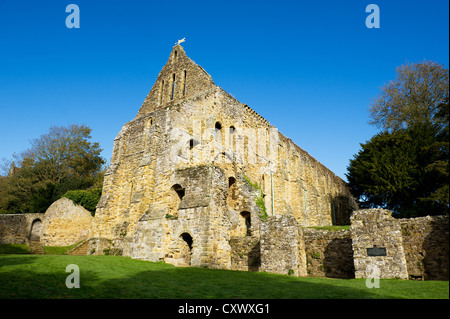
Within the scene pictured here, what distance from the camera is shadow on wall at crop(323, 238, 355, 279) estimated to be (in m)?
11.5

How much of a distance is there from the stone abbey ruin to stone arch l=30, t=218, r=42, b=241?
0.20 feet

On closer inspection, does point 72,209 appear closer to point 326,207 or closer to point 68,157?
point 68,157

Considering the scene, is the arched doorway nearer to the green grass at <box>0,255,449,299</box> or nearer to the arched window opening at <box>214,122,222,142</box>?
the green grass at <box>0,255,449,299</box>

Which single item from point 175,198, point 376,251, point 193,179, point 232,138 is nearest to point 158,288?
point 376,251

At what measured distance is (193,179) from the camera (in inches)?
586

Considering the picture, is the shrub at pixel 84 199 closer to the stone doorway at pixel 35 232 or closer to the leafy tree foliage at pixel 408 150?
the stone doorway at pixel 35 232

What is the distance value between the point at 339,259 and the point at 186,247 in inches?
267

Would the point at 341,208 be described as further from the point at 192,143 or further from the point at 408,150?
the point at 192,143

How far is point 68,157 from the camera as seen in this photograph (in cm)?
3366

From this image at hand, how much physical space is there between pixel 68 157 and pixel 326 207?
29094 mm

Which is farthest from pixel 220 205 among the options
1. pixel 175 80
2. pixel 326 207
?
pixel 326 207

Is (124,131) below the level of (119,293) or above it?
above

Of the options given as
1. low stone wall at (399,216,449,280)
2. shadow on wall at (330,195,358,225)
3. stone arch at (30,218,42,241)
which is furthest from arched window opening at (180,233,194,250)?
shadow on wall at (330,195,358,225)
